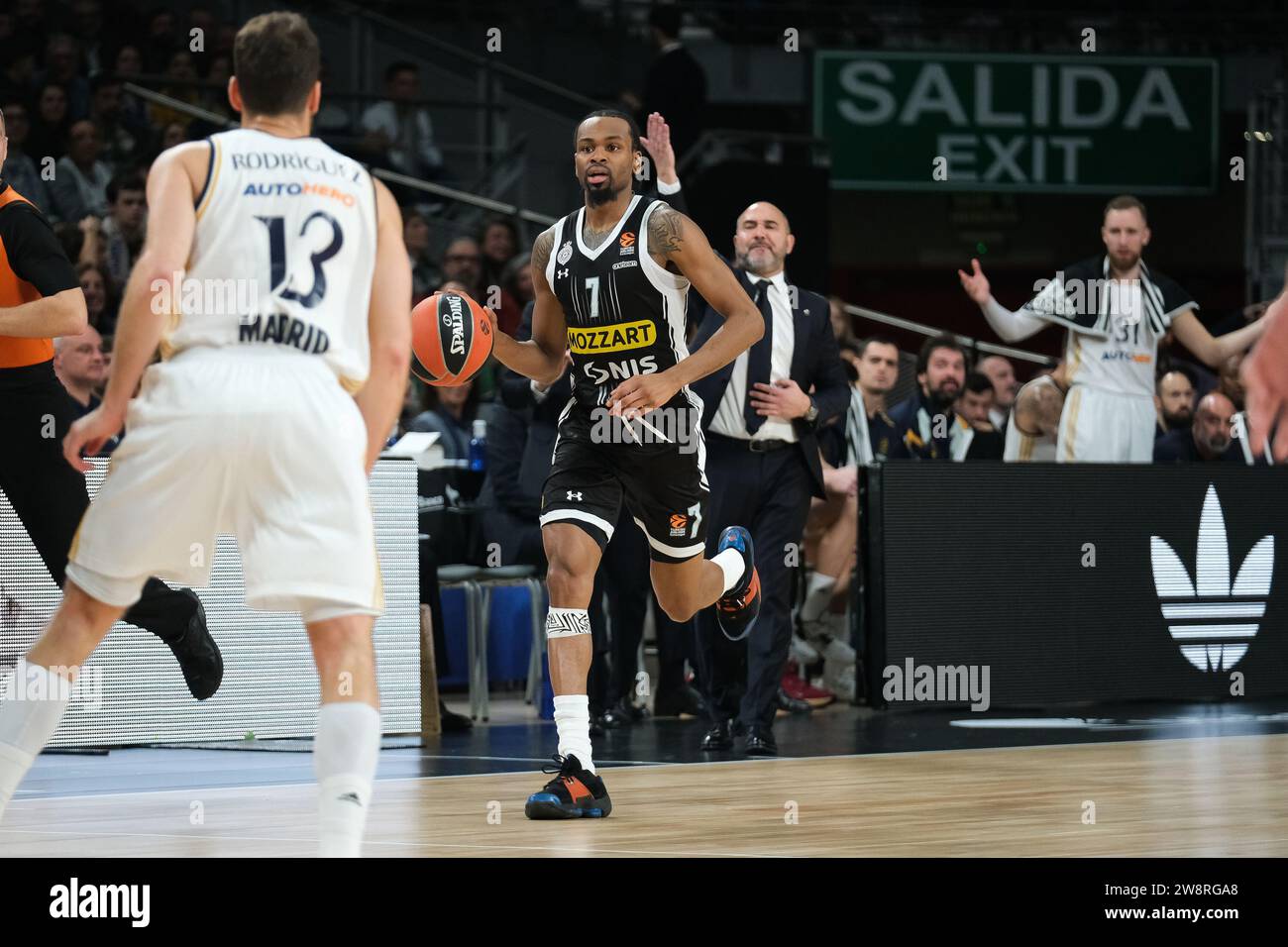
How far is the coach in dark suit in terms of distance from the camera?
8.11m

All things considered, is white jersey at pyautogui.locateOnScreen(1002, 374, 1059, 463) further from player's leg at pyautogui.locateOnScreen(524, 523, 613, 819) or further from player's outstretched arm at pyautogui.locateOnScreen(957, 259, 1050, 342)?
player's leg at pyautogui.locateOnScreen(524, 523, 613, 819)

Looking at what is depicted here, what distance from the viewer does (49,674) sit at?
13.6ft

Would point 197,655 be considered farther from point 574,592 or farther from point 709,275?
point 709,275

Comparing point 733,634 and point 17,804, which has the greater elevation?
point 733,634

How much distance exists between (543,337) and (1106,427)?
4.61 metres

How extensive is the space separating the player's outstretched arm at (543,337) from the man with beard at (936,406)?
4.83 meters

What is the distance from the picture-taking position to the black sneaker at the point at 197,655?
6508 mm

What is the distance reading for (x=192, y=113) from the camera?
13992 millimetres

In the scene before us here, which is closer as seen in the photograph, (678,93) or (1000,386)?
(1000,386)

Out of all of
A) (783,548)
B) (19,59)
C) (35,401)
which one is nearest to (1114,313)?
(783,548)

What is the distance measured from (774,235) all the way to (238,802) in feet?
12.3

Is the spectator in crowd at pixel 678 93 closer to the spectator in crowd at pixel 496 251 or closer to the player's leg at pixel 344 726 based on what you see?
the spectator in crowd at pixel 496 251
